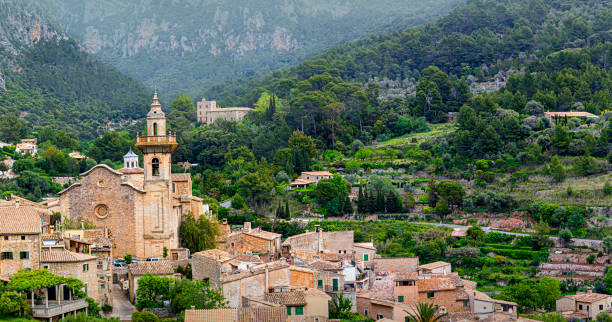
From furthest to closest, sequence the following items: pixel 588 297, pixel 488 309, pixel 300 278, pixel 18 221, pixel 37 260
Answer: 1. pixel 588 297
2. pixel 488 309
3. pixel 300 278
4. pixel 18 221
5. pixel 37 260

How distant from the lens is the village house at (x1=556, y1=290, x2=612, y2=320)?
40719 millimetres

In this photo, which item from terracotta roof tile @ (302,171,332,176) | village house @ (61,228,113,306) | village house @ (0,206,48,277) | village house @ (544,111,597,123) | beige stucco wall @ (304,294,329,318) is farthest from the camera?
village house @ (544,111,597,123)

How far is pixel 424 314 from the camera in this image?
34.1 metres

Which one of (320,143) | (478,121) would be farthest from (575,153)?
(320,143)

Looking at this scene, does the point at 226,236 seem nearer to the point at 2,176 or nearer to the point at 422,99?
the point at 2,176

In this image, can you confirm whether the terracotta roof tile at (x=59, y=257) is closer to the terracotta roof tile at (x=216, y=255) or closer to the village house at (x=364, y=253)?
the terracotta roof tile at (x=216, y=255)

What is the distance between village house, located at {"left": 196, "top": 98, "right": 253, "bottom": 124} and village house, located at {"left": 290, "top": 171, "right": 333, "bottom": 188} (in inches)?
1407

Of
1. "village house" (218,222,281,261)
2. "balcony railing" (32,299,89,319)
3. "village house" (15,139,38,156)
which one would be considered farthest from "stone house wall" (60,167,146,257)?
"village house" (15,139,38,156)

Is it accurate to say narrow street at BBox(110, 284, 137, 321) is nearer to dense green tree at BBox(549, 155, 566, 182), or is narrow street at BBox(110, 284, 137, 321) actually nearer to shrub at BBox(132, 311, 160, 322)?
shrub at BBox(132, 311, 160, 322)

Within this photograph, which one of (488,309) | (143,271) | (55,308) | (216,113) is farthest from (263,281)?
(216,113)

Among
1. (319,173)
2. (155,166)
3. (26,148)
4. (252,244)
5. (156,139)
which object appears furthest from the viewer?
(26,148)

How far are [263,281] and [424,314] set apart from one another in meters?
6.67

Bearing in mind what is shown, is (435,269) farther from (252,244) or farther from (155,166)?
(155,166)

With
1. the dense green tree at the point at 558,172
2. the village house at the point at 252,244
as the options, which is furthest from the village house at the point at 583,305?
the dense green tree at the point at 558,172
